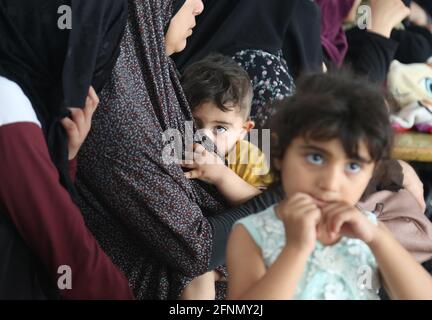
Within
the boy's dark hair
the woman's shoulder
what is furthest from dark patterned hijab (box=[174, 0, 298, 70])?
the woman's shoulder

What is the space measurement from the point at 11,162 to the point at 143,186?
10.2 inches

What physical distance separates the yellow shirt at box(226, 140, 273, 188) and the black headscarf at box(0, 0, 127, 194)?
0.49m

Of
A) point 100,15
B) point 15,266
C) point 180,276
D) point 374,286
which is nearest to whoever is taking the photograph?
point 374,286

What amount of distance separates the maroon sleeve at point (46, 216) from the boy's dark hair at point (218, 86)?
22.3 inches

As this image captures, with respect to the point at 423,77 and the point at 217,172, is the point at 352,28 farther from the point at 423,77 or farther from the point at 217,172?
the point at 217,172

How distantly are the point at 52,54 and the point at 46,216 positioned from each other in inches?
11.7

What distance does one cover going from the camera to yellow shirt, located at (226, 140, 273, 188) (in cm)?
151

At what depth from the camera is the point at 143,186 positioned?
119 centimetres

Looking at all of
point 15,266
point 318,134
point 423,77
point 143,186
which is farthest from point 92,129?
point 423,77

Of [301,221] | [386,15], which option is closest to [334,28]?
[386,15]

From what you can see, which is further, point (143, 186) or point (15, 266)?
point (143, 186)

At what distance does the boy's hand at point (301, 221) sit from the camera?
81cm

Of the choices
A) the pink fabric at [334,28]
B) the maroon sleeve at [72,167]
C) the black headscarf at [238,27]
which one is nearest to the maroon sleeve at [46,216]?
the maroon sleeve at [72,167]

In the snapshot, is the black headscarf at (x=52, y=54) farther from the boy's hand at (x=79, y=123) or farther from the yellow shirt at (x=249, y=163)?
the yellow shirt at (x=249, y=163)
